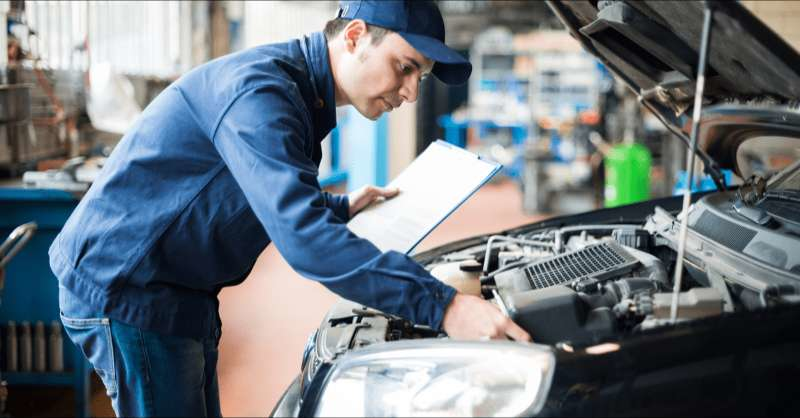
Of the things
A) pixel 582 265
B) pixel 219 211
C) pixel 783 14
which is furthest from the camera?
pixel 783 14

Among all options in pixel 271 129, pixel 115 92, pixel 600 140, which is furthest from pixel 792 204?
pixel 600 140

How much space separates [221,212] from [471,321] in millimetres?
516

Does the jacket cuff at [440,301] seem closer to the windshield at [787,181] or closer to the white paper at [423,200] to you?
the white paper at [423,200]

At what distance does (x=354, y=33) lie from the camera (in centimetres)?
150

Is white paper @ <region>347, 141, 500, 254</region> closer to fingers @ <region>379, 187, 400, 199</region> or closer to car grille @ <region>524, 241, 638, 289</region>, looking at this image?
fingers @ <region>379, 187, 400, 199</region>

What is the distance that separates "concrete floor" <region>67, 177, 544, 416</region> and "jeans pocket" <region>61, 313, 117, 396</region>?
61.7 inches

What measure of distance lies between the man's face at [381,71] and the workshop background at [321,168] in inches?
51.9

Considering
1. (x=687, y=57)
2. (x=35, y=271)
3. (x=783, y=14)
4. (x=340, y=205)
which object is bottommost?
(x=35, y=271)

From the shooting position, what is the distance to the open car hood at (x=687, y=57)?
1.60m

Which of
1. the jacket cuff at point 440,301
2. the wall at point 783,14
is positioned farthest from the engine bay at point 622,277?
the wall at point 783,14

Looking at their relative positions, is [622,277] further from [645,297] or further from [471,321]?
[471,321]

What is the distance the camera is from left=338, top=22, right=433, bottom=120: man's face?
1.49 metres

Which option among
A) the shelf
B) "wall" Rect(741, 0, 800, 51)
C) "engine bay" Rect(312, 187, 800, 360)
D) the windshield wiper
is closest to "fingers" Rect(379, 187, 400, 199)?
"engine bay" Rect(312, 187, 800, 360)

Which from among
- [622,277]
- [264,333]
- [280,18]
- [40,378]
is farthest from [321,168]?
[622,277]
